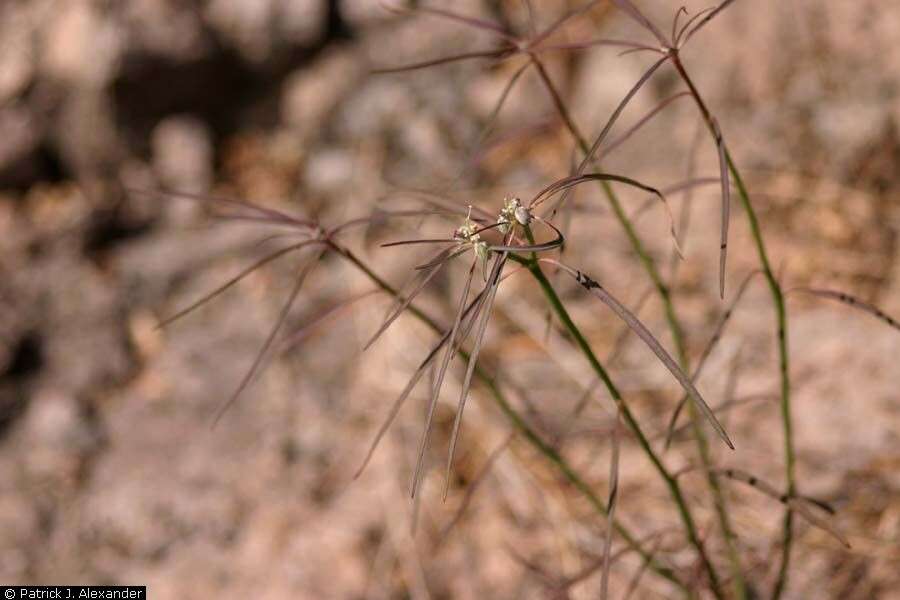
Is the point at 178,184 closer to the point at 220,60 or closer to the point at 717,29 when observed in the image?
the point at 220,60

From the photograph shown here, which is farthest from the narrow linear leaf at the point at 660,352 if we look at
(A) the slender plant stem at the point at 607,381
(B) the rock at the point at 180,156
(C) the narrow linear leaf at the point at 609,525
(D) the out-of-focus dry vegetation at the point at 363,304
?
(B) the rock at the point at 180,156

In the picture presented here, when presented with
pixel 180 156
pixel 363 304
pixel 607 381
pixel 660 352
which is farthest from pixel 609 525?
pixel 180 156

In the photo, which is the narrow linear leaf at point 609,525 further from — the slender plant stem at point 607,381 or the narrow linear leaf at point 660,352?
the narrow linear leaf at point 660,352

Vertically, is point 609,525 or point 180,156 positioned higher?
point 180,156

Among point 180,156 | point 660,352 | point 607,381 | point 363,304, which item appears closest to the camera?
point 660,352

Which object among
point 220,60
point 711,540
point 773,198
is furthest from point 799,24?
point 220,60

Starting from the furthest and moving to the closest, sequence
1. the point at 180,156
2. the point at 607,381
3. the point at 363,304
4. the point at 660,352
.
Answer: the point at 180,156 < the point at 363,304 < the point at 607,381 < the point at 660,352

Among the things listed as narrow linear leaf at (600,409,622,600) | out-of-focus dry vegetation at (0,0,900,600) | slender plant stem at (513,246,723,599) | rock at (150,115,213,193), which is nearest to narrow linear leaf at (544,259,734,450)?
slender plant stem at (513,246,723,599)

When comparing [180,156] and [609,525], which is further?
[180,156]

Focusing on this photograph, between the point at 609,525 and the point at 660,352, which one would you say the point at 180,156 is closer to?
the point at 609,525
